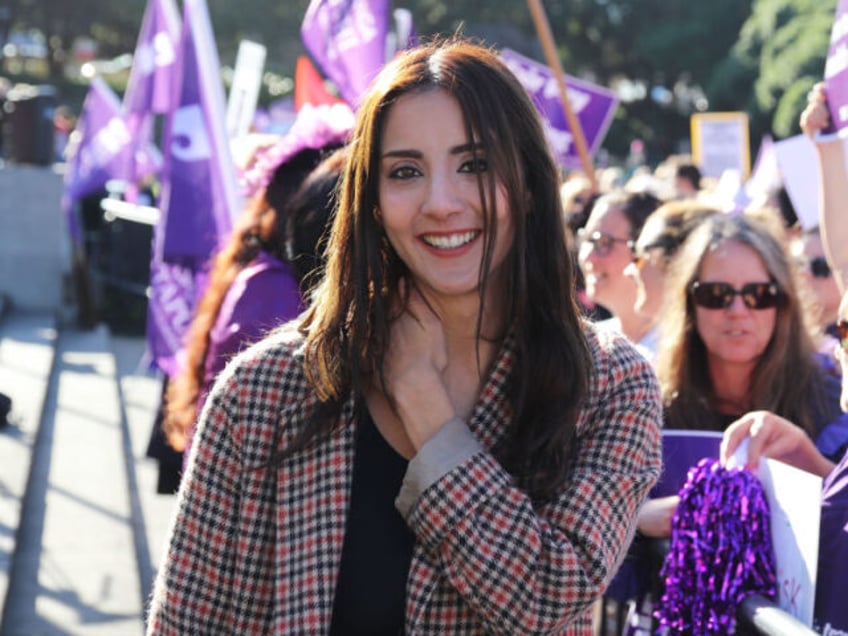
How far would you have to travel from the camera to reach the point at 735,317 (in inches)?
149

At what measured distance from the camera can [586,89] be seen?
1066cm

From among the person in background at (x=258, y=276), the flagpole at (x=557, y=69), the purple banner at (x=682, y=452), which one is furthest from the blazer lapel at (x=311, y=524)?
the flagpole at (x=557, y=69)

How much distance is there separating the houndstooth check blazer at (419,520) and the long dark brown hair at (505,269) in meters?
0.04

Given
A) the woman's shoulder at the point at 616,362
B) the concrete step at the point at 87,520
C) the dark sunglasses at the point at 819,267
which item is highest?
the woman's shoulder at the point at 616,362

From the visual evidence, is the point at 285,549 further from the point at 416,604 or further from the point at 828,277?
the point at 828,277

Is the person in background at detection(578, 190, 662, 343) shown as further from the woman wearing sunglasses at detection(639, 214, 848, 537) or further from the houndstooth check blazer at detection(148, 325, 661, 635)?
the houndstooth check blazer at detection(148, 325, 661, 635)

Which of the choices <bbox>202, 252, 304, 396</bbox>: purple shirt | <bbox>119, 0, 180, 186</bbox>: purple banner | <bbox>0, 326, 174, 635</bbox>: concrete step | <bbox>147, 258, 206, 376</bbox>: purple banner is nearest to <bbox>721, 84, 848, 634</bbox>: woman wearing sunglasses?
<bbox>202, 252, 304, 396</bbox>: purple shirt

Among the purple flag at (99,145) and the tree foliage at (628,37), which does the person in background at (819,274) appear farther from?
the tree foliage at (628,37)

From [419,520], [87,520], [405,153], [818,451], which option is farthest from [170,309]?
[419,520]

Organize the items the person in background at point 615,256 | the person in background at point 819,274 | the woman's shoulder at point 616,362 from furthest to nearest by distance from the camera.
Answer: the person in background at point 819,274 → the person in background at point 615,256 → the woman's shoulder at point 616,362

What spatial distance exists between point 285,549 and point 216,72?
4.34 meters

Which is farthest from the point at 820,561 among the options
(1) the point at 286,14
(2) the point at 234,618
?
(1) the point at 286,14

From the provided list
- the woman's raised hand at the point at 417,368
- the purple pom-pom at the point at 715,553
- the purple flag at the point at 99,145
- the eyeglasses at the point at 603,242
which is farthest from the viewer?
the purple flag at the point at 99,145

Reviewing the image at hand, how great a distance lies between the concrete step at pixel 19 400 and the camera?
620cm
